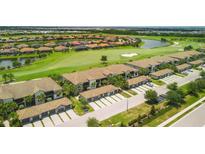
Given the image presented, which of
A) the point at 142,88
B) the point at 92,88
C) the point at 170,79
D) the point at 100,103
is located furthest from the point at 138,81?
the point at 100,103

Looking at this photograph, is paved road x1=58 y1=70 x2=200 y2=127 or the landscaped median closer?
paved road x1=58 y1=70 x2=200 y2=127

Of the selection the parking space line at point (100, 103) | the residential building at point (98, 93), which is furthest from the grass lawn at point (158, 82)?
the parking space line at point (100, 103)

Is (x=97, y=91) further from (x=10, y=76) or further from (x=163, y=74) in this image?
(x=10, y=76)

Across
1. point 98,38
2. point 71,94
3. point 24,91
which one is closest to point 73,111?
point 71,94

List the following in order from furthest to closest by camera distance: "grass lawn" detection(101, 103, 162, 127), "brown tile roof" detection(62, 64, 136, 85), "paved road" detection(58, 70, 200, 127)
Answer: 1. "brown tile roof" detection(62, 64, 136, 85)
2. "grass lawn" detection(101, 103, 162, 127)
3. "paved road" detection(58, 70, 200, 127)

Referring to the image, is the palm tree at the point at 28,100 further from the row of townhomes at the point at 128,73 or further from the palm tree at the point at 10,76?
the row of townhomes at the point at 128,73

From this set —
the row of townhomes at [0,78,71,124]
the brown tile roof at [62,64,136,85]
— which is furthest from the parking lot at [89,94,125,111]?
the brown tile roof at [62,64,136,85]

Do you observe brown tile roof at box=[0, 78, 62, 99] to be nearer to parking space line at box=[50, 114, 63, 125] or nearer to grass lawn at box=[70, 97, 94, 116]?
grass lawn at box=[70, 97, 94, 116]
